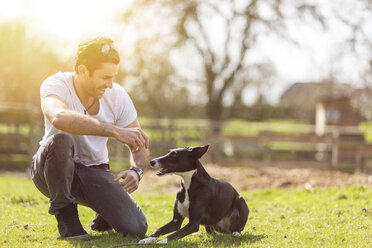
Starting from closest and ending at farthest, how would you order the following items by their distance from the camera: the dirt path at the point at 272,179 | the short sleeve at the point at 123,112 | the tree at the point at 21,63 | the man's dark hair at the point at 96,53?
the man's dark hair at the point at 96,53 → the short sleeve at the point at 123,112 → the dirt path at the point at 272,179 → the tree at the point at 21,63

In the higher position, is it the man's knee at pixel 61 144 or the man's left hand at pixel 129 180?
the man's knee at pixel 61 144

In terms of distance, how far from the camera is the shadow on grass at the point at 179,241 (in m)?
4.46

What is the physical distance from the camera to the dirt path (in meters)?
11.0

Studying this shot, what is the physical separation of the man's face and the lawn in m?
1.48

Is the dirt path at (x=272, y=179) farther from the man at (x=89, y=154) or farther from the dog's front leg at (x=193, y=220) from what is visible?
the man at (x=89, y=154)

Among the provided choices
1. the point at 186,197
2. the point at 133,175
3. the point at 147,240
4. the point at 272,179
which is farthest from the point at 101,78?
the point at 272,179

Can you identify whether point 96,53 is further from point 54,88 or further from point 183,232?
point 183,232

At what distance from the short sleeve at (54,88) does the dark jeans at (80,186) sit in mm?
426

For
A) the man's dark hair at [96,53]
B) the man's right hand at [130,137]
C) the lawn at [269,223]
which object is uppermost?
the man's dark hair at [96,53]

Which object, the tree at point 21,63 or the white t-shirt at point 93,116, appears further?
the tree at point 21,63

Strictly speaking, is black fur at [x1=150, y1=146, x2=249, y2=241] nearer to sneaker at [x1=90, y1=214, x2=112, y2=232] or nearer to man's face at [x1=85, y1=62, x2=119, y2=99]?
sneaker at [x1=90, y1=214, x2=112, y2=232]

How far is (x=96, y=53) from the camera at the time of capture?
456cm

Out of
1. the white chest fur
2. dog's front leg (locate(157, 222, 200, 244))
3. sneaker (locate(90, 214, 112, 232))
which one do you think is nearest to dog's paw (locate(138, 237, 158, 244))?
dog's front leg (locate(157, 222, 200, 244))

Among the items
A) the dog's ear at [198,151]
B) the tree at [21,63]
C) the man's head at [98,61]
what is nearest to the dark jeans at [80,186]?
the man's head at [98,61]
